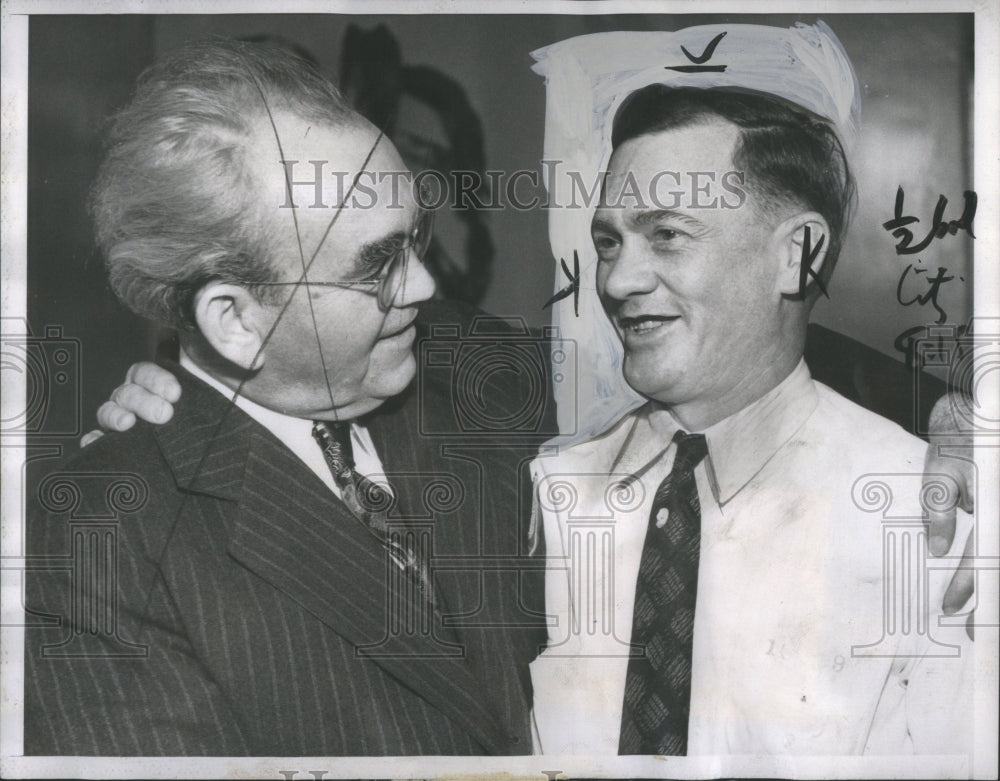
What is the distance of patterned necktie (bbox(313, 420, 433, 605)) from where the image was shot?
2.35m

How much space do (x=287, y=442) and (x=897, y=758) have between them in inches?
64.2

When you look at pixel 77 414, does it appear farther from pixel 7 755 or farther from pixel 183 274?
pixel 7 755

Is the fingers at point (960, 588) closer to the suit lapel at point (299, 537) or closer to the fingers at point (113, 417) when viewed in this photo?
the suit lapel at point (299, 537)

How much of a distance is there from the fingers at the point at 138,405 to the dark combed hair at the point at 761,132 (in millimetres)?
1217

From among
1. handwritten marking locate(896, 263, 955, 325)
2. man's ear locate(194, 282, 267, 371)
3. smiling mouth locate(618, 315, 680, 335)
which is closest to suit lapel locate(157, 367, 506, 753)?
man's ear locate(194, 282, 267, 371)

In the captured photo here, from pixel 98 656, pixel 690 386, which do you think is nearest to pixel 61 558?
pixel 98 656

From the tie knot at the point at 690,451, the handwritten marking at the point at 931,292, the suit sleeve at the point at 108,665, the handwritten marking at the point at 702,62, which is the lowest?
the suit sleeve at the point at 108,665

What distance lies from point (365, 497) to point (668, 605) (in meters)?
0.75

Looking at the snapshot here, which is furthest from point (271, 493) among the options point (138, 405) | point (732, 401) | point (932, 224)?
point (932, 224)

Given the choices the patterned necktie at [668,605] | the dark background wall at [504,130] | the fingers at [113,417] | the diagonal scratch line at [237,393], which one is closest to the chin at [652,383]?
the patterned necktie at [668,605]

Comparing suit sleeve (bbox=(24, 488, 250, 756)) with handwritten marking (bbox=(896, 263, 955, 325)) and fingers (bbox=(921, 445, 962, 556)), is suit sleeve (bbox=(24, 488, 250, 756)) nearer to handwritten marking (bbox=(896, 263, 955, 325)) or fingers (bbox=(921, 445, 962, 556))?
fingers (bbox=(921, 445, 962, 556))

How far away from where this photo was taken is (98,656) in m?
2.36

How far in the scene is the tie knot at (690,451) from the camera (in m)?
2.40

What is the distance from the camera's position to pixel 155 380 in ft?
7.72
